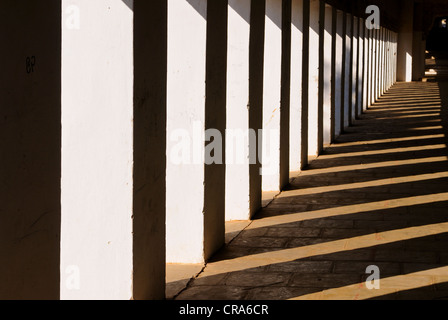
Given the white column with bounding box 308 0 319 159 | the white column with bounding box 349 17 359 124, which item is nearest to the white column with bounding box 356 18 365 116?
the white column with bounding box 349 17 359 124

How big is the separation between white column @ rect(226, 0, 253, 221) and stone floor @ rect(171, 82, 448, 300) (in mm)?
405

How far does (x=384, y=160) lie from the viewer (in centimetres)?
1256

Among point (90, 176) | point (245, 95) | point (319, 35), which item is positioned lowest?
point (90, 176)

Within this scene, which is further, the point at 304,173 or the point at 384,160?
the point at 384,160

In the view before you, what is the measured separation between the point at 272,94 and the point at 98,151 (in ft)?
17.3

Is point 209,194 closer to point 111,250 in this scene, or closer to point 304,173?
point 111,250

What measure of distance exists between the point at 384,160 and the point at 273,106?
333cm

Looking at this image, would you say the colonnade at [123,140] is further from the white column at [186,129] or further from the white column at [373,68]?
the white column at [373,68]

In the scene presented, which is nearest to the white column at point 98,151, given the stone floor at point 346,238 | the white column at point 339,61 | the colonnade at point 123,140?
the colonnade at point 123,140

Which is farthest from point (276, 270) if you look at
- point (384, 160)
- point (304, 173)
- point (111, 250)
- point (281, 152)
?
point (384, 160)

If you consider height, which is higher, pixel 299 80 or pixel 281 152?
pixel 299 80

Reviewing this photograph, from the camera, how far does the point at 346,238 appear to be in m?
7.39

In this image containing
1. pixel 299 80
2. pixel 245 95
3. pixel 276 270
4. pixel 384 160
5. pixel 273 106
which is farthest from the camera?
pixel 384 160

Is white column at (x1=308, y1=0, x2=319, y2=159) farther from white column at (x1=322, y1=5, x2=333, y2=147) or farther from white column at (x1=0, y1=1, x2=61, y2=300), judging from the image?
white column at (x1=0, y1=1, x2=61, y2=300)
